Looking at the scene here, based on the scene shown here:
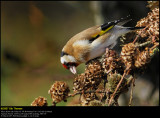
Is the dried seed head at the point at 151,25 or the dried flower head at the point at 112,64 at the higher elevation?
the dried seed head at the point at 151,25

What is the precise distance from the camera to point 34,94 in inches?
91.8

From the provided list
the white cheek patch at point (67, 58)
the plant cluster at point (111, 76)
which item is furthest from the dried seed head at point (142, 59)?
the white cheek patch at point (67, 58)

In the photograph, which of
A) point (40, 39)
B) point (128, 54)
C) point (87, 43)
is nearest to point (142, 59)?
point (128, 54)

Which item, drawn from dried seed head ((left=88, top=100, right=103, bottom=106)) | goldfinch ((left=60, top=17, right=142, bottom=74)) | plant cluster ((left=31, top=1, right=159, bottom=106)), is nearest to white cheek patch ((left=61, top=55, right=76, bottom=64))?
goldfinch ((left=60, top=17, right=142, bottom=74))

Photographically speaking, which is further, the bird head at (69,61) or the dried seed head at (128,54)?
the bird head at (69,61)

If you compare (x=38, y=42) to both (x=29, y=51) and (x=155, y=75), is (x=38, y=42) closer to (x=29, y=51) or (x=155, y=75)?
(x=29, y=51)

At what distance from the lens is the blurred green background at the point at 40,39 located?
1.94 metres

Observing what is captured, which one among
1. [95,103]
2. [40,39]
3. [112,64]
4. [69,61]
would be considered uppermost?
[40,39]

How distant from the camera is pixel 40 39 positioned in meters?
2.91

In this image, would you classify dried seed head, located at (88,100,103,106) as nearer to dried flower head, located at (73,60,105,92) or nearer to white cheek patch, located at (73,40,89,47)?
dried flower head, located at (73,60,105,92)

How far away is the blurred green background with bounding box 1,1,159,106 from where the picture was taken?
1936 mm

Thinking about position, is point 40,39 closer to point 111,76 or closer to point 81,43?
point 81,43

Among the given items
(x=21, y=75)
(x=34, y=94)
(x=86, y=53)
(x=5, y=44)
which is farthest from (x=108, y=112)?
(x=5, y=44)

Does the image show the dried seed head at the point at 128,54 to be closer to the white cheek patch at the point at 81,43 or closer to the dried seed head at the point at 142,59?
the dried seed head at the point at 142,59
